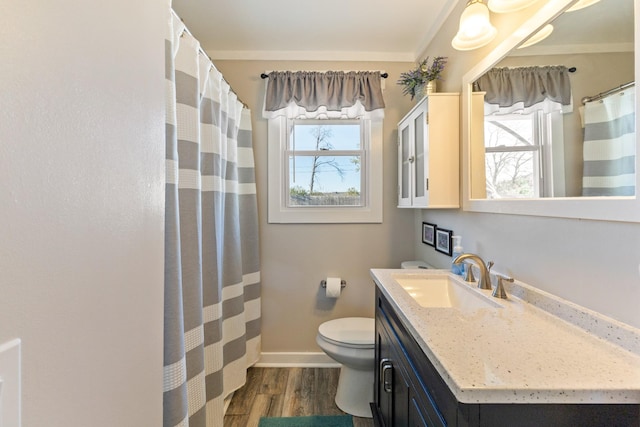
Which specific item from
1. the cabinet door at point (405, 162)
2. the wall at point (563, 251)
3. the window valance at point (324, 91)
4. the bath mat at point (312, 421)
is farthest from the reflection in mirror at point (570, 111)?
the bath mat at point (312, 421)

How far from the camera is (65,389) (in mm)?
400

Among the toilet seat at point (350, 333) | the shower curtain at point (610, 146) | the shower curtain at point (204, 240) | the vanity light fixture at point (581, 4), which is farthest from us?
the toilet seat at point (350, 333)

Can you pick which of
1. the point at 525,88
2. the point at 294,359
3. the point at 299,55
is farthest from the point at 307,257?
the point at 525,88

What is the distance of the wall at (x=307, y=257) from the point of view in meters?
2.30

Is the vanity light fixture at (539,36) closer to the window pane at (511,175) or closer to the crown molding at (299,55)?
the window pane at (511,175)

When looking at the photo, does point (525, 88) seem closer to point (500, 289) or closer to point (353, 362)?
point (500, 289)

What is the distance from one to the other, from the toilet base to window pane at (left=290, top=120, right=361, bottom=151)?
1.59m

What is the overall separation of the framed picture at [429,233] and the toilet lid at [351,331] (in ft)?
2.21

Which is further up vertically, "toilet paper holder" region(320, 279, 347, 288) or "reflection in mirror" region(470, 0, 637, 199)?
"reflection in mirror" region(470, 0, 637, 199)

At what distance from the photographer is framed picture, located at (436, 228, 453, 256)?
1.73 meters

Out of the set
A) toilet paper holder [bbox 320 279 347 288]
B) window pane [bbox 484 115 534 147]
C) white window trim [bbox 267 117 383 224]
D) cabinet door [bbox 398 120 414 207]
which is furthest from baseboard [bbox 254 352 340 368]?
window pane [bbox 484 115 534 147]

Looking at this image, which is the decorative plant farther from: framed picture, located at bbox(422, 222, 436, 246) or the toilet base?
the toilet base

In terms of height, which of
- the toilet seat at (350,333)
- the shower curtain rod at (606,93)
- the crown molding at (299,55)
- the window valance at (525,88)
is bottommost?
the toilet seat at (350,333)

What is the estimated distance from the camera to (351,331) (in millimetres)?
1857
